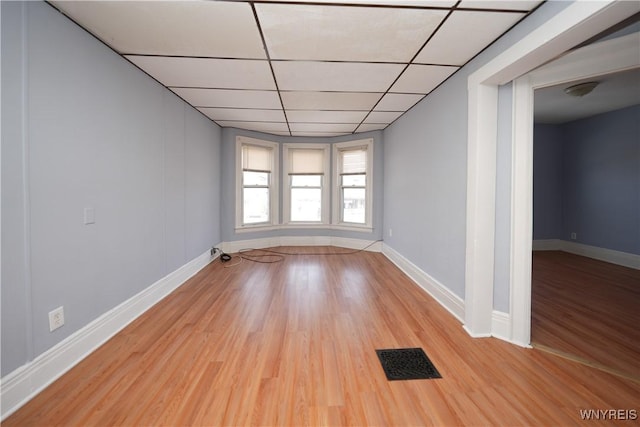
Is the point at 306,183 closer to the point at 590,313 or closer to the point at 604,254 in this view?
the point at 590,313

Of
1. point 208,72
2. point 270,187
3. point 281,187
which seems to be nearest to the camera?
point 208,72

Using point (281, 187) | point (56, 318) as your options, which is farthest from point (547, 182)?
point (56, 318)

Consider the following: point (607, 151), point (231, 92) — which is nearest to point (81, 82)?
point (231, 92)

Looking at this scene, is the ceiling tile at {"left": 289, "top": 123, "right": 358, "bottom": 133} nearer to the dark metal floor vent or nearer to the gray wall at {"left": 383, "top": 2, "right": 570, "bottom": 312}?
the gray wall at {"left": 383, "top": 2, "right": 570, "bottom": 312}

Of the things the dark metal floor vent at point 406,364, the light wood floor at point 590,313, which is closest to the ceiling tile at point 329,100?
the dark metal floor vent at point 406,364

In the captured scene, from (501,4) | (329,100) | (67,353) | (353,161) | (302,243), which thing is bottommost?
(67,353)

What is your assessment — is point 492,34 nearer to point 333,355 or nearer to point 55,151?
point 333,355

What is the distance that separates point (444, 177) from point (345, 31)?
67.0 inches

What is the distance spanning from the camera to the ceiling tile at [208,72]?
2340 mm

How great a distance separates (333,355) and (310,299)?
103 centimetres

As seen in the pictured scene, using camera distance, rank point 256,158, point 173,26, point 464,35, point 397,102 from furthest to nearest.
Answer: point 256,158, point 397,102, point 464,35, point 173,26

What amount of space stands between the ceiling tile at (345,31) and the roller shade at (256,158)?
119 inches

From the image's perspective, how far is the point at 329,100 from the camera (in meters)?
3.33

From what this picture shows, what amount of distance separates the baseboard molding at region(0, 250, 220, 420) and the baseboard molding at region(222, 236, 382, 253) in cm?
217
